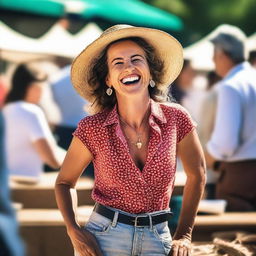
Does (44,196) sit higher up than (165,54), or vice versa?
(165,54)

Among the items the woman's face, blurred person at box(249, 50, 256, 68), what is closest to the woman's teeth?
the woman's face

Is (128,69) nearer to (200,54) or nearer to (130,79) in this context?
(130,79)

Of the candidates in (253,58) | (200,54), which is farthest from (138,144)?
(200,54)

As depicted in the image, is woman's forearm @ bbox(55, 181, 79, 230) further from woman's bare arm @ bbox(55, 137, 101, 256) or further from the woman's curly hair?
the woman's curly hair

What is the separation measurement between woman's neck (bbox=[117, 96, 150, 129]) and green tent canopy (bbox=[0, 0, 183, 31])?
3624mm

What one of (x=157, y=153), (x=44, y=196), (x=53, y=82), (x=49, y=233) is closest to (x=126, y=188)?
(x=157, y=153)

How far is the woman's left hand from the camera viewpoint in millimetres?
2381

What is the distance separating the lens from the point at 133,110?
2.45m

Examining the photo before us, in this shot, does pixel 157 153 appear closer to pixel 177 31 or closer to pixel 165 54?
pixel 165 54

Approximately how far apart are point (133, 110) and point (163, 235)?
399mm

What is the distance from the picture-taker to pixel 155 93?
2623 millimetres

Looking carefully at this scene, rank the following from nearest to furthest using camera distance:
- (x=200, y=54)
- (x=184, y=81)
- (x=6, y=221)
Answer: (x=6, y=221) → (x=184, y=81) → (x=200, y=54)

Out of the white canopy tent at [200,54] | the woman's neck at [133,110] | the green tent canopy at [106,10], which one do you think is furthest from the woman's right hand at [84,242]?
the white canopy tent at [200,54]

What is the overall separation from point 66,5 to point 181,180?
75.1 inches
